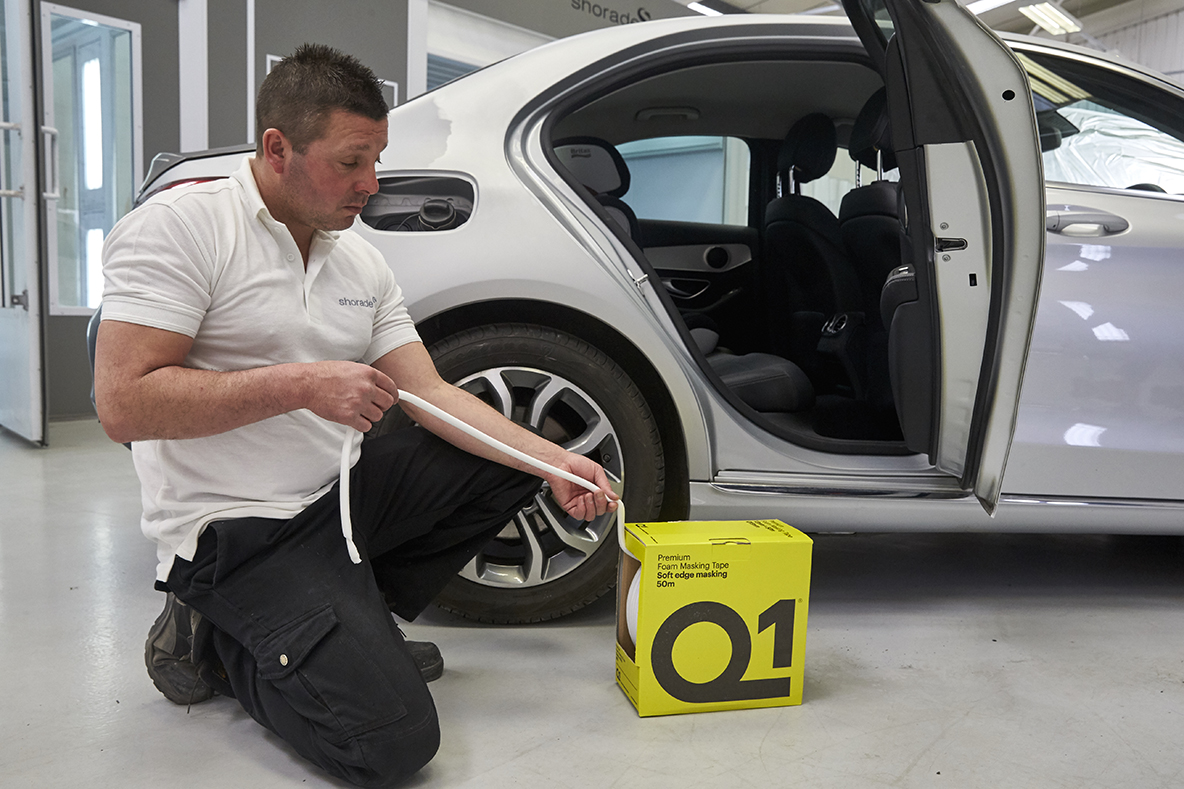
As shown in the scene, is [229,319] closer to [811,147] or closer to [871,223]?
[871,223]

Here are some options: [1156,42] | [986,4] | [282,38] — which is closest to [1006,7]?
[986,4]

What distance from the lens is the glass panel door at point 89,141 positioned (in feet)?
14.6

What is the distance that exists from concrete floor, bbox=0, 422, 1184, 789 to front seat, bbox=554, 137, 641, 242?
1138 mm

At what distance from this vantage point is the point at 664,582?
1.38 m

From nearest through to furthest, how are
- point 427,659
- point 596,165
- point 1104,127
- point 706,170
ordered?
point 427,659, point 1104,127, point 596,165, point 706,170

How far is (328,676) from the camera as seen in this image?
3.82 ft

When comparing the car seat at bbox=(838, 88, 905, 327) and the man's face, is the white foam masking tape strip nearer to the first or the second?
the man's face

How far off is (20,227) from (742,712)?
3750 millimetres

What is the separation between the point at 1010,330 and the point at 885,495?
0.41 metres

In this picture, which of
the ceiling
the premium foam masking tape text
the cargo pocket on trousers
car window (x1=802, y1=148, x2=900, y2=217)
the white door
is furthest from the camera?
the ceiling

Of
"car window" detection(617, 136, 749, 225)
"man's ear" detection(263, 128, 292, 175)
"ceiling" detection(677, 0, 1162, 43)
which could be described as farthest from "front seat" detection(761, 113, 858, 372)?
"ceiling" detection(677, 0, 1162, 43)

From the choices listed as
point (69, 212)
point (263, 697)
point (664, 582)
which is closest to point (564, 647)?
point (664, 582)

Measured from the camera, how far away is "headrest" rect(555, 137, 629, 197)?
2.35 meters

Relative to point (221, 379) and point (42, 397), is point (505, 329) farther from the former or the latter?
point (42, 397)
